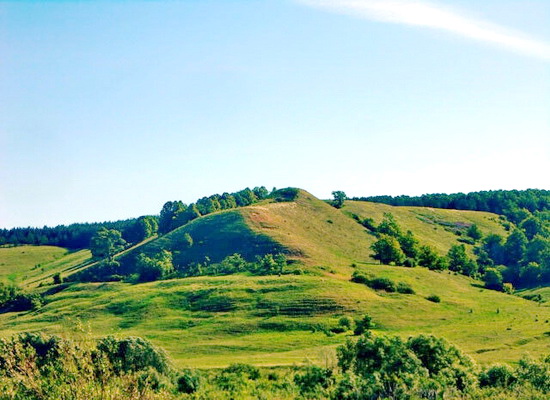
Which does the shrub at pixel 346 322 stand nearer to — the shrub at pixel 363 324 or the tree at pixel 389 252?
the shrub at pixel 363 324

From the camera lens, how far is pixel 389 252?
13625 cm

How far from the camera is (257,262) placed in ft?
410

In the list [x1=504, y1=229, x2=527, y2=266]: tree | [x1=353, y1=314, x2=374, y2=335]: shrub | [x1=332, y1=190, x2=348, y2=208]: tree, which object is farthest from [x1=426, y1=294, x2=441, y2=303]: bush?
[x1=332, y1=190, x2=348, y2=208]: tree

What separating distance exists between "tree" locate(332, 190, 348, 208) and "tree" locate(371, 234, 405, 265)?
144 ft

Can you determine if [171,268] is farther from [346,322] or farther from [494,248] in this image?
[494,248]

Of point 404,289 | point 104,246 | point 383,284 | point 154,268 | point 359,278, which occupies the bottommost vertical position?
point 404,289

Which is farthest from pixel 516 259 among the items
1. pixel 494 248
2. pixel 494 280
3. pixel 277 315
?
pixel 277 315

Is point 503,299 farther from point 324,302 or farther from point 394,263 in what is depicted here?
point 324,302

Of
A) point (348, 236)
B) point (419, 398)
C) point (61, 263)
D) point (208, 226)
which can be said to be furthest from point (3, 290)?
point (419, 398)

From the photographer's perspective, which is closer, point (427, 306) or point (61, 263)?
point (427, 306)

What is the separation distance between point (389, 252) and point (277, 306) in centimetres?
4561

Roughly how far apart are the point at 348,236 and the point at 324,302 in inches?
2117

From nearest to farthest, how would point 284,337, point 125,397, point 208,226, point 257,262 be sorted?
point 125,397, point 284,337, point 257,262, point 208,226

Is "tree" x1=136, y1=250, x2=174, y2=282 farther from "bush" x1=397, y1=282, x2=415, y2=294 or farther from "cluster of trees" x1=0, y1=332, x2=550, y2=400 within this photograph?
"cluster of trees" x1=0, y1=332, x2=550, y2=400
